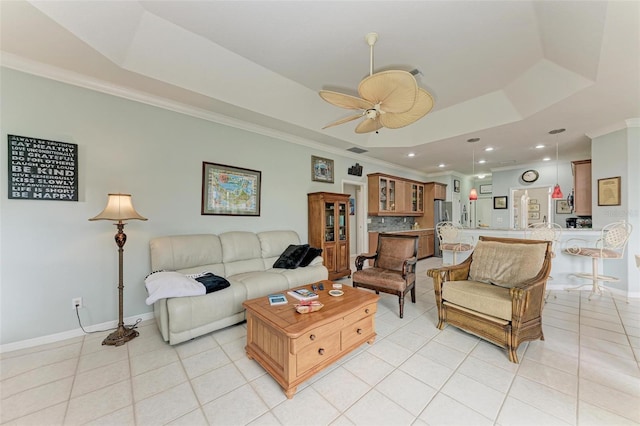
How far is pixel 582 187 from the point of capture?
15.2 feet

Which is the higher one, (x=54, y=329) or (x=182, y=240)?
(x=182, y=240)

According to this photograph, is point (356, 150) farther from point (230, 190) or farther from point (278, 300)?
point (278, 300)

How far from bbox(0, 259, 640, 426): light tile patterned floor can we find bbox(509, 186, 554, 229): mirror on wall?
5.25m

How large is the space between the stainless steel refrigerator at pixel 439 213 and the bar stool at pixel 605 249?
3276 millimetres

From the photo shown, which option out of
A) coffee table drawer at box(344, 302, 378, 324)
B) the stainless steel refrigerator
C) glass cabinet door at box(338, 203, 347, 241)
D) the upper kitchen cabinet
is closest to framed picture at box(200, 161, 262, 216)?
glass cabinet door at box(338, 203, 347, 241)

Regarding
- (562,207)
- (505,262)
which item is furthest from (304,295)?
(562,207)

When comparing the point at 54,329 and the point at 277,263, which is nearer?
the point at 54,329

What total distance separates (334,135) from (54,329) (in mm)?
4382

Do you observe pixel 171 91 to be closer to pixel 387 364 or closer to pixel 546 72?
pixel 387 364

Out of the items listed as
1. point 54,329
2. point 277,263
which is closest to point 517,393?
point 277,263

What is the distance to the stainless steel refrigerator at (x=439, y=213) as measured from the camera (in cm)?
726

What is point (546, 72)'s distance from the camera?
2953 millimetres

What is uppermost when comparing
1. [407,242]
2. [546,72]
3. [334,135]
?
[546,72]

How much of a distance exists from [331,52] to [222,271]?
2984 mm
